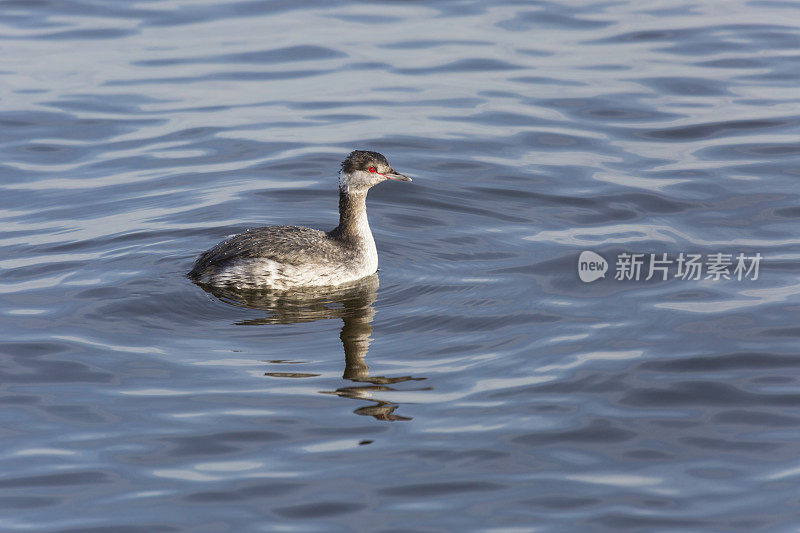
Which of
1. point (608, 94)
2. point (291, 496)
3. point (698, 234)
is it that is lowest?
point (291, 496)

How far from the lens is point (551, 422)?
29.7ft

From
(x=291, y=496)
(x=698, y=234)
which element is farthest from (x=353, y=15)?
(x=291, y=496)

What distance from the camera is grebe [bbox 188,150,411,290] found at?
11.9m

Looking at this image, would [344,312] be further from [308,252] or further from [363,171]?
[363,171]

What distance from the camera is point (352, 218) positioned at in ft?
41.3

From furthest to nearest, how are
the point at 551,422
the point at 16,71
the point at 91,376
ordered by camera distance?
the point at 16,71, the point at 91,376, the point at 551,422

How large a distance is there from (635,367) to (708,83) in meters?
10.4

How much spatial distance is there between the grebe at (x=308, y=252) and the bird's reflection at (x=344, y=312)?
0.09 meters

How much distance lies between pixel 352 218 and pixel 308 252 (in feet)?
2.49

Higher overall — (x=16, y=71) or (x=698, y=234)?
(x=16, y=71)

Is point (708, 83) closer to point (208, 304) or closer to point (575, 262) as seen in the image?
point (575, 262)

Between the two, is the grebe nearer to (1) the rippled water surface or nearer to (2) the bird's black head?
(2) the bird's black head

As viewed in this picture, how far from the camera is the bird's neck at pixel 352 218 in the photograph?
41.1ft

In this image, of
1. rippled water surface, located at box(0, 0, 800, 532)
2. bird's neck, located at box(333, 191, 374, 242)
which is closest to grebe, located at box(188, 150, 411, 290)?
bird's neck, located at box(333, 191, 374, 242)
